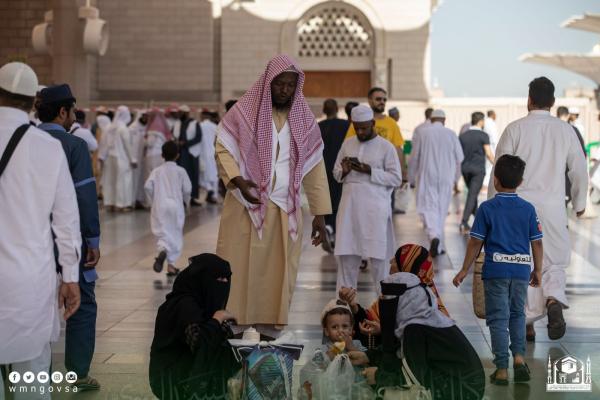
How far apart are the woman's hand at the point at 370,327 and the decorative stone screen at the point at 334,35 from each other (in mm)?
25540

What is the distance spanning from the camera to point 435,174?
11.5 meters

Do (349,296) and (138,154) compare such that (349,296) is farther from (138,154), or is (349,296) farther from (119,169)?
(138,154)

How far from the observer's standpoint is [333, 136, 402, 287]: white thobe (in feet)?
25.3

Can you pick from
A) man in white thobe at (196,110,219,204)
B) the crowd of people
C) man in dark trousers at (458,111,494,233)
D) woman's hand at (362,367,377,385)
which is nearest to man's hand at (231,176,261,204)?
the crowd of people

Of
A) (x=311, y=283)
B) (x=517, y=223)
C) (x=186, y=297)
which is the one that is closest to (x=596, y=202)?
(x=311, y=283)

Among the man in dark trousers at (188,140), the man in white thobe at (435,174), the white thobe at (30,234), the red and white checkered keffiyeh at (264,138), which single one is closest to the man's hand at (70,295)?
the white thobe at (30,234)

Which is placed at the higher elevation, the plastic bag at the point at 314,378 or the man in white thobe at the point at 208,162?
the man in white thobe at the point at 208,162

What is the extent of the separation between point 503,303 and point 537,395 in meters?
0.51

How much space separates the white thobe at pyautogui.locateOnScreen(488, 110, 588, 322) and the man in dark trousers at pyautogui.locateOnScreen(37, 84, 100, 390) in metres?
2.56

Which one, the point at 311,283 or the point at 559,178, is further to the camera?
the point at 311,283

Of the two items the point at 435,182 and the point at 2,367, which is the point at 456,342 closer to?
the point at 2,367

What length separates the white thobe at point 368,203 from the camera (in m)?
7.72

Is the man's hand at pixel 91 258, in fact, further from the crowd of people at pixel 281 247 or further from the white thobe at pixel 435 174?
the white thobe at pixel 435 174

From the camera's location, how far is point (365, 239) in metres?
7.72
